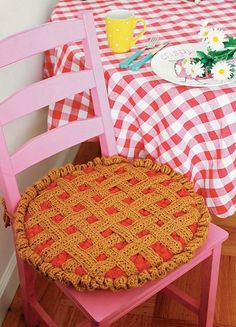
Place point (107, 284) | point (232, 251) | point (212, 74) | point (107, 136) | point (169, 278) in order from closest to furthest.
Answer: point (107, 284) < point (169, 278) < point (212, 74) < point (107, 136) < point (232, 251)

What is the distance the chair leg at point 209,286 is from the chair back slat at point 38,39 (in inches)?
24.6

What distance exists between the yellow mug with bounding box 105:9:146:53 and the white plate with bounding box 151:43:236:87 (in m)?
0.09

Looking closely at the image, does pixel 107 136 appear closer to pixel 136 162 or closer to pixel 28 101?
pixel 136 162

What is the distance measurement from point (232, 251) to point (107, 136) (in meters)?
0.73

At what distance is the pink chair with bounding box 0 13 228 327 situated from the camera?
3.71 feet

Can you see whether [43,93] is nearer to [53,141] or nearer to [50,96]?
[50,96]

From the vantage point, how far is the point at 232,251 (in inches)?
73.4

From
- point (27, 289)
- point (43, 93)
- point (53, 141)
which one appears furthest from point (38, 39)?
point (27, 289)

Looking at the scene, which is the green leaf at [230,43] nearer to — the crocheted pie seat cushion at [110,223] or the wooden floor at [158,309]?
the crocheted pie seat cushion at [110,223]

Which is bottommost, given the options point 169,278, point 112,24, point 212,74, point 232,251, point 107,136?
point 232,251

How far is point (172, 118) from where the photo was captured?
1312 mm

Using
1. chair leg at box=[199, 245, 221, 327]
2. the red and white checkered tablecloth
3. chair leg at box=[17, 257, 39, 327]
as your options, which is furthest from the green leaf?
chair leg at box=[17, 257, 39, 327]

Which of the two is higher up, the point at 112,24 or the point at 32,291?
the point at 112,24

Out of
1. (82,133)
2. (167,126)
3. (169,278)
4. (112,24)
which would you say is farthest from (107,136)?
(169,278)
